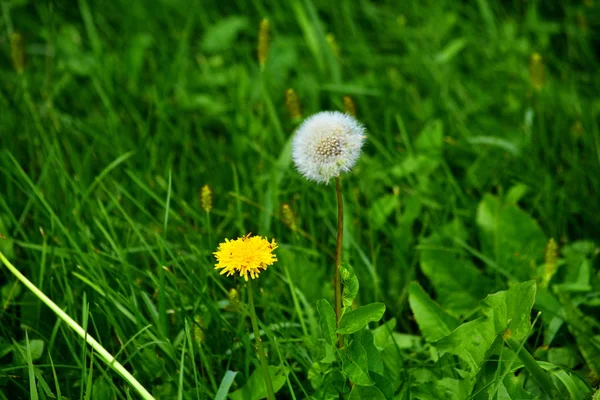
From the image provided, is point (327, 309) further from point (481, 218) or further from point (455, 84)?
point (455, 84)

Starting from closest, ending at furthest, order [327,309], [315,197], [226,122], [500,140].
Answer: [327,309]
[315,197]
[500,140]
[226,122]

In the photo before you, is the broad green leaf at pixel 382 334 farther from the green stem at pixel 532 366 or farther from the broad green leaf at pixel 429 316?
the green stem at pixel 532 366

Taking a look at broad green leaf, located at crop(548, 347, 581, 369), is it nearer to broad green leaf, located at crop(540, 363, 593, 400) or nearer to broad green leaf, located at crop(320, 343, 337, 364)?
broad green leaf, located at crop(540, 363, 593, 400)

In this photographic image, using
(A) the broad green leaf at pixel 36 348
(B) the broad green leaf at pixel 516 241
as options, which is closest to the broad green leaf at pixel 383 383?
(B) the broad green leaf at pixel 516 241

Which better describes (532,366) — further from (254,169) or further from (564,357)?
(254,169)

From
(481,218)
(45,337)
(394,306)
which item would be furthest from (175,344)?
(481,218)

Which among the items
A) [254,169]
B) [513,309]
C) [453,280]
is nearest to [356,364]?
[513,309]
